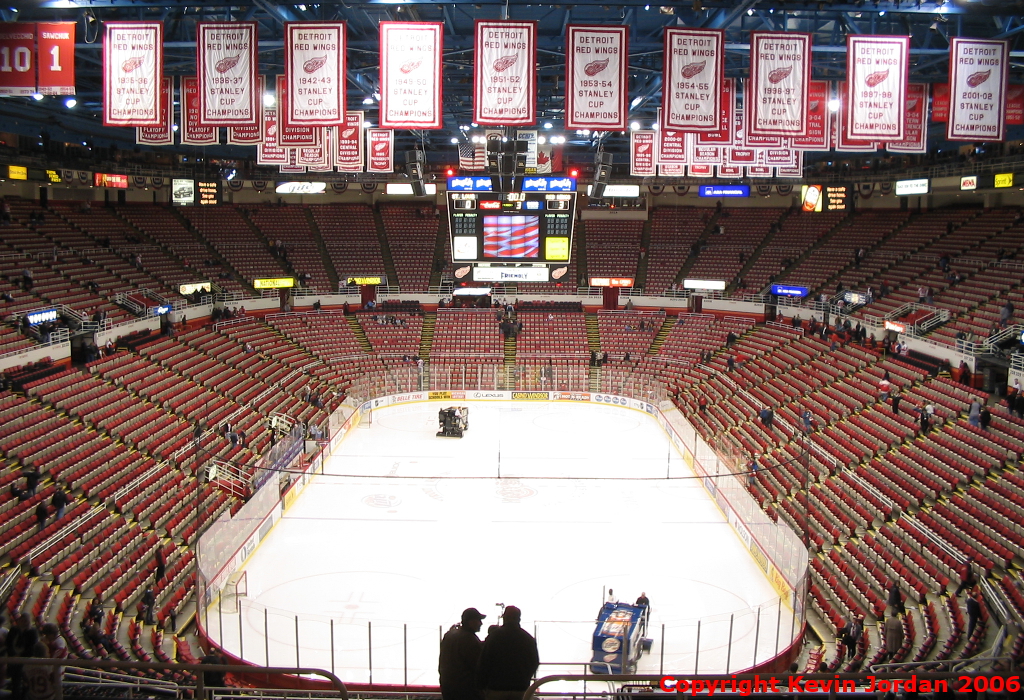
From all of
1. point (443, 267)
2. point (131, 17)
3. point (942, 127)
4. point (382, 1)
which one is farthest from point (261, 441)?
point (942, 127)

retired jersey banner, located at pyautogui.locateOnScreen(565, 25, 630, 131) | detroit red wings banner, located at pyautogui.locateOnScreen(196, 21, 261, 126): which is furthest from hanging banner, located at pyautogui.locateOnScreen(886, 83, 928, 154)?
detroit red wings banner, located at pyautogui.locateOnScreen(196, 21, 261, 126)

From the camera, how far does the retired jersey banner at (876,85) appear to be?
15.0 meters

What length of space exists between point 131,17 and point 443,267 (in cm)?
2699

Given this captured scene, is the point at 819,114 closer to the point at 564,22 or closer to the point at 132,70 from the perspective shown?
the point at 564,22

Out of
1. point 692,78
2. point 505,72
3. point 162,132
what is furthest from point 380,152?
point 692,78

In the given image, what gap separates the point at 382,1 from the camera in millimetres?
16328

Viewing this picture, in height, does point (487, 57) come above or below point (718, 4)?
below

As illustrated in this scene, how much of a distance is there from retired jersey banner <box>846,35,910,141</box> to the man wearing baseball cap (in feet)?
42.9

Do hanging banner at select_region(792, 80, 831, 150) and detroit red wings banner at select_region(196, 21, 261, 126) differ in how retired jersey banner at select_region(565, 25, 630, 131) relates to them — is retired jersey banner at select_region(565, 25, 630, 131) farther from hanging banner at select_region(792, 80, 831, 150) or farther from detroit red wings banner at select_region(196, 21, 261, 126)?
hanging banner at select_region(792, 80, 831, 150)

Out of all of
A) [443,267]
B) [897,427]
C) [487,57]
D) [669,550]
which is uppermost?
[487,57]

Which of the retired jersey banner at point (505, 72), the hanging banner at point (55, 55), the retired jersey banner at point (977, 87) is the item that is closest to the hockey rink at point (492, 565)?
the retired jersey banner at point (505, 72)

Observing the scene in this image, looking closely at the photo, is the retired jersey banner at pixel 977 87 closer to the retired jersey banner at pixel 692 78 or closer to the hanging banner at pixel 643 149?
the retired jersey banner at pixel 692 78

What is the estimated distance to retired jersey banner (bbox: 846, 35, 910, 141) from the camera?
591 inches

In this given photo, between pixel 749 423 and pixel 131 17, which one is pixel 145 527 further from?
pixel 749 423
